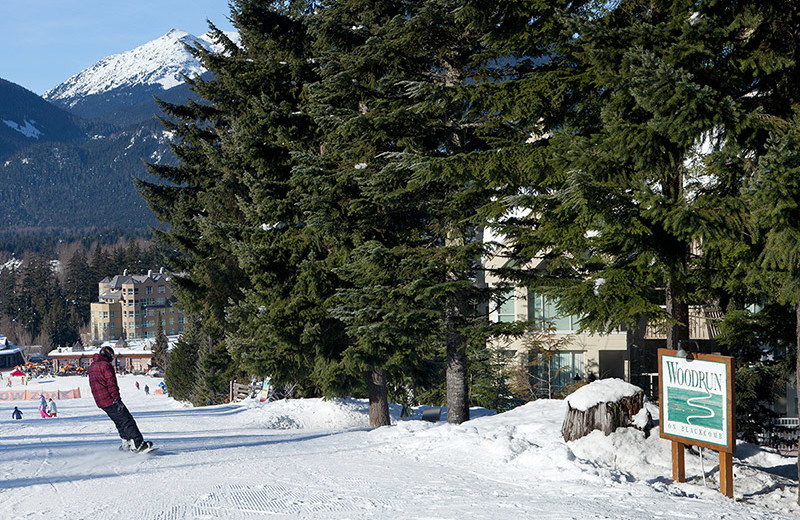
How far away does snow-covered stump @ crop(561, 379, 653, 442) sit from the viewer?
9.19 meters

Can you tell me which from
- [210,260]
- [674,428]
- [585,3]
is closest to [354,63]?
[585,3]

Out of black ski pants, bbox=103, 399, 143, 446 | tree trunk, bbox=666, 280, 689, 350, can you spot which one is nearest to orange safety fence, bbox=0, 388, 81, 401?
black ski pants, bbox=103, 399, 143, 446

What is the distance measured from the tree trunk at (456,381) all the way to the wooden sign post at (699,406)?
15.5 feet

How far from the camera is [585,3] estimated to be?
1041 centimetres

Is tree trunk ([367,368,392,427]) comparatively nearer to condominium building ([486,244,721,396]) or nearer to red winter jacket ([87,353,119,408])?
red winter jacket ([87,353,119,408])

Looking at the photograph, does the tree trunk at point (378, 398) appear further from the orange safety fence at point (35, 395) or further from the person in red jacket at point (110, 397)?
the orange safety fence at point (35, 395)

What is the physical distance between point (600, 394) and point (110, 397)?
22.1 feet

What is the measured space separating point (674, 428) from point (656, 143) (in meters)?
3.43

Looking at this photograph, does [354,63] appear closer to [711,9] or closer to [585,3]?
[585,3]

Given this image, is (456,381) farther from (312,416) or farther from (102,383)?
(102,383)

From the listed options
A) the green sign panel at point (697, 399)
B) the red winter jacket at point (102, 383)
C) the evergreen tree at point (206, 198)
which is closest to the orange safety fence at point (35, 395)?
the evergreen tree at point (206, 198)

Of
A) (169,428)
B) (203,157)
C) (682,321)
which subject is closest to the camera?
(682,321)

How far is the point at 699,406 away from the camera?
26.7ft

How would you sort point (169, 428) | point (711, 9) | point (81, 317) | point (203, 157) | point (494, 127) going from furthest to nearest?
point (81, 317), point (203, 157), point (169, 428), point (494, 127), point (711, 9)
